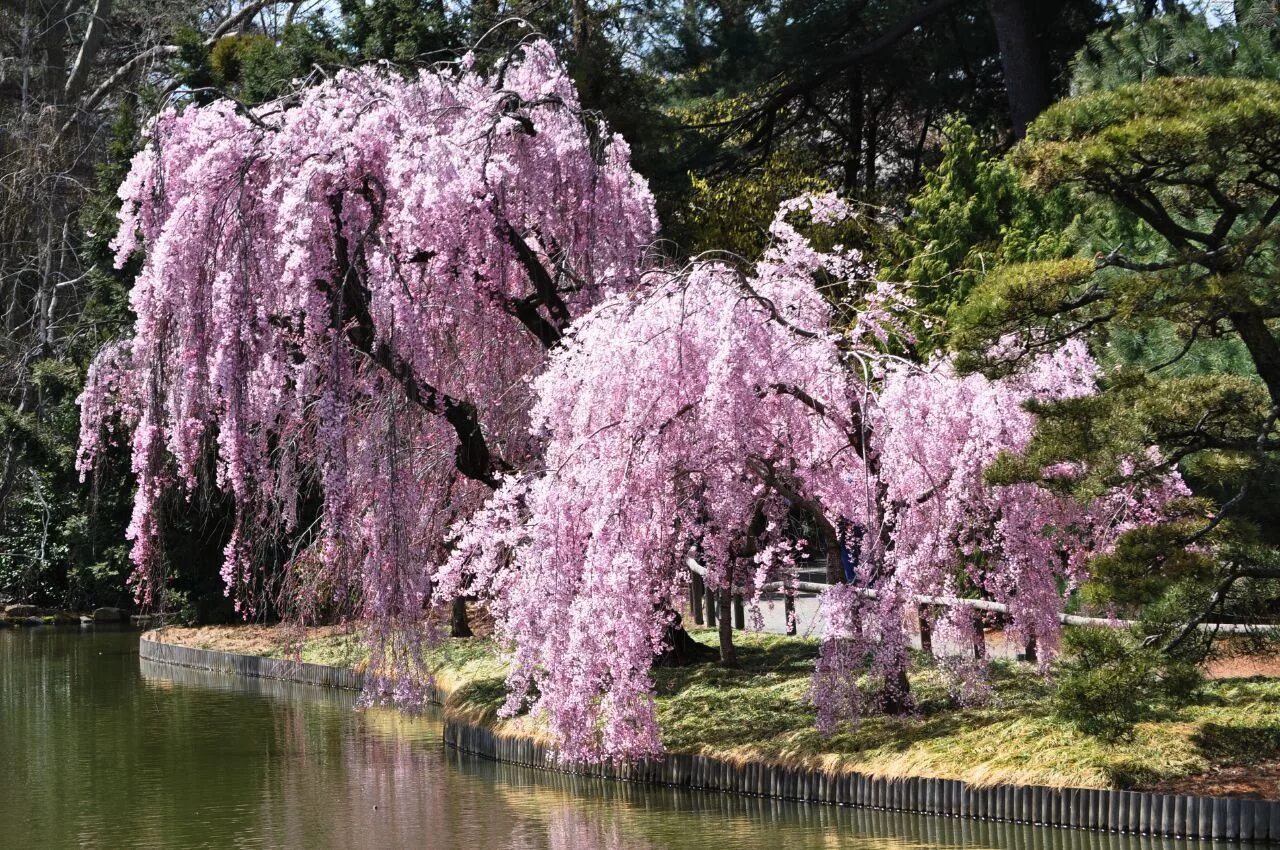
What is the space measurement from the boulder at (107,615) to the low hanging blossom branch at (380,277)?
14.8 metres

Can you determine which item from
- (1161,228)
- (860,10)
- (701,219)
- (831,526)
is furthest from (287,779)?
(860,10)

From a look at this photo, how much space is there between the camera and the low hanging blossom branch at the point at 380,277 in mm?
12625

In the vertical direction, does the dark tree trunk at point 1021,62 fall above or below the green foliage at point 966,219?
above

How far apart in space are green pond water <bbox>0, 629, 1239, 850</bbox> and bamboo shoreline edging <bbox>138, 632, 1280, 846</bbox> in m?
0.11

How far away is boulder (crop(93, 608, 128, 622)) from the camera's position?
2808 cm

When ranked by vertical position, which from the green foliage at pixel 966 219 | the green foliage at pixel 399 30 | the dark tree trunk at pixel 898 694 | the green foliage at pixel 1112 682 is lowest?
the dark tree trunk at pixel 898 694

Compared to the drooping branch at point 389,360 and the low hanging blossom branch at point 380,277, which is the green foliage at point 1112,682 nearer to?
the low hanging blossom branch at point 380,277

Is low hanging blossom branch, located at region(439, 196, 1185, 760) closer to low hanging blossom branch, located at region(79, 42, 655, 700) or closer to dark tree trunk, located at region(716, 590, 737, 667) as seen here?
low hanging blossom branch, located at region(79, 42, 655, 700)

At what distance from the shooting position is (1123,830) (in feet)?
30.0

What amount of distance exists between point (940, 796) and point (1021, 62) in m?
12.3

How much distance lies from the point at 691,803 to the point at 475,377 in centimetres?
501

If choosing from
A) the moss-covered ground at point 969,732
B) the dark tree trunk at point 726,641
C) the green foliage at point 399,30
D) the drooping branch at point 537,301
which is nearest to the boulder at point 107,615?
the green foliage at point 399,30

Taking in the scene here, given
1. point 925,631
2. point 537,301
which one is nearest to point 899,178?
point 537,301

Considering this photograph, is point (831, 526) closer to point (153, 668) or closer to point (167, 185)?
point (167, 185)
